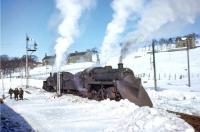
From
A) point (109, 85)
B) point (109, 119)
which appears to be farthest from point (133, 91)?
point (109, 119)

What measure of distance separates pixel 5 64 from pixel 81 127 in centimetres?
10558

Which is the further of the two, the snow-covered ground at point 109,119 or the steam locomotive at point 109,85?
the steam locomotive at point 109,85

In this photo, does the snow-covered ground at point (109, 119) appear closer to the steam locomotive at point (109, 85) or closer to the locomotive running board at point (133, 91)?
the locomotive running board at point (133, 91)

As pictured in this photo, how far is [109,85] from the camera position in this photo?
2641 cm

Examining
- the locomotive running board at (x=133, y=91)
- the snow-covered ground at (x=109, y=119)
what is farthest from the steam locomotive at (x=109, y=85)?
the snow-covered ground at (x=109, y=119)

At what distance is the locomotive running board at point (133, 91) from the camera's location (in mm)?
23203

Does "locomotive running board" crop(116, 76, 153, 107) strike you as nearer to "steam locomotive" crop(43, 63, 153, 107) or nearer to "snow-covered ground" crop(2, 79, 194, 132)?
"steam locomotive" crop(43, 63, 153, 107)

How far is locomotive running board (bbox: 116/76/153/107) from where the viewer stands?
23203mm

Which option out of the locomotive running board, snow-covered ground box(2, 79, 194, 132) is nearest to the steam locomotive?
the locomotive running board

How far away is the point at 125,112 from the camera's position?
62.2 ft

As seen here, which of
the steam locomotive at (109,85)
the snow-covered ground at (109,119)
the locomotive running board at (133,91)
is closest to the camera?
the snow-covered ground at (109,119)

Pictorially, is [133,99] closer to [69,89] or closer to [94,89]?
[94,89]

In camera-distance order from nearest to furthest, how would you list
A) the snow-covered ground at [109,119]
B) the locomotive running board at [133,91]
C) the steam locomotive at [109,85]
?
1. the snow-covered ground at [109,119]
2. the locomotive running board at [133,91]
3. the steam locomotive at [109,85]

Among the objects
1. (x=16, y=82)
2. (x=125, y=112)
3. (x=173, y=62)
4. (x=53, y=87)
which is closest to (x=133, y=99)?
(x=125, y=112)
